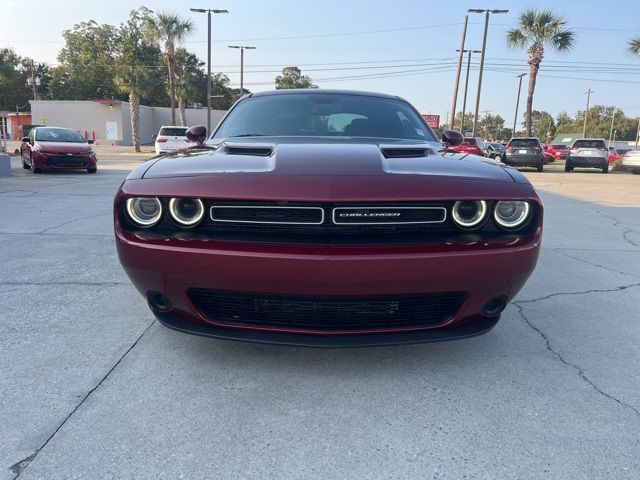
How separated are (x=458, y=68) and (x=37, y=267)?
27.9 metres

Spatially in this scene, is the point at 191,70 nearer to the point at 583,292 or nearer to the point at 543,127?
the point at 583,292

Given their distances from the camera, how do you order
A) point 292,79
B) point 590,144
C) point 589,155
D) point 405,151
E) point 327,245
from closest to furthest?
point 327,245
point 405,151
point 589,155
point 590,144
point 292,79

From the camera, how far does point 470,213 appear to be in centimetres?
213

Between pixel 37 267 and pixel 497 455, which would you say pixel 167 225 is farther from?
pixel 37 267

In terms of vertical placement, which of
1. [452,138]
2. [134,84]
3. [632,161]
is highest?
[134,84]

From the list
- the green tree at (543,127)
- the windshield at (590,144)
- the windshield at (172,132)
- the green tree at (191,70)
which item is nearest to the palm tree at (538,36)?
the windshield at (590,144)

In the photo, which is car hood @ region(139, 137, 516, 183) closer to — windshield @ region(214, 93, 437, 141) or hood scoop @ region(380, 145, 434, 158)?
hood scoop @ region(380, 145, 434, 158)

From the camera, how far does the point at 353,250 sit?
1968 mm

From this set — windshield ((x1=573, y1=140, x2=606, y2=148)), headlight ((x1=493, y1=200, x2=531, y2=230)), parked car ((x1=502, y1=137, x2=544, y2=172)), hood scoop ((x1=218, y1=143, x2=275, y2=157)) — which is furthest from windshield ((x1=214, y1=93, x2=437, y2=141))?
windshield ((x1=573, y1=140, x2=606, y2=148))

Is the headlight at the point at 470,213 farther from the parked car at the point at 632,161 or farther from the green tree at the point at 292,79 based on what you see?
the green tree at the point at 292,79

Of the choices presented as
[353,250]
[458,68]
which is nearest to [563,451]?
[353,250]

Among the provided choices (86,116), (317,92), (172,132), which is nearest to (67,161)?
(172,132)

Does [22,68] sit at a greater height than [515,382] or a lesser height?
greater

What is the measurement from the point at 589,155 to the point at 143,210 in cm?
2290
